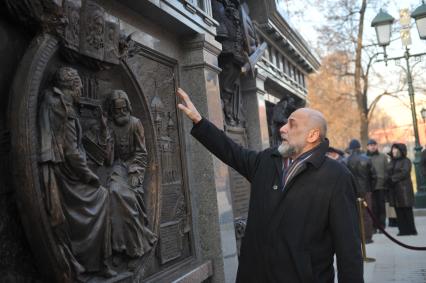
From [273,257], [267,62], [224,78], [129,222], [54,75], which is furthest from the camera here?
[267,62]

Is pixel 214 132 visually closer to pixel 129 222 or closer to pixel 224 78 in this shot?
pixel 129 222

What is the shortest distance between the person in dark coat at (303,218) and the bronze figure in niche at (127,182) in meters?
1.28

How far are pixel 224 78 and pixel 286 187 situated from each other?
4.55 m

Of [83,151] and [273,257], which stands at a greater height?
[83,151]

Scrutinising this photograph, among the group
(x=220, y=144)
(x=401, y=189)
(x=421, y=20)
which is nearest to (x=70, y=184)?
(x=220, y=144)

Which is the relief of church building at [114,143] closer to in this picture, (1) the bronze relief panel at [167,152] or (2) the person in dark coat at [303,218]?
(1) the bronze relief panel at [167,152]

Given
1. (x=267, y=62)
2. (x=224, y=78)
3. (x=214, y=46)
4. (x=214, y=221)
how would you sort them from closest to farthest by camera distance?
1. (x=214, y=221)
2. (x=214, y=46)
3. (x=224, y=78)
4. (x=267, y=62)

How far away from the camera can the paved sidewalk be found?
7609 millimetres

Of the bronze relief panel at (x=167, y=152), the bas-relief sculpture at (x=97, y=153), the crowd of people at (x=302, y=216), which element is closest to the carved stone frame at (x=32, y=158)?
the bas-relief sculpture at (x=97, y=153)

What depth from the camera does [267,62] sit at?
10.2 meters

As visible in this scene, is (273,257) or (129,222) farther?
(129,222)

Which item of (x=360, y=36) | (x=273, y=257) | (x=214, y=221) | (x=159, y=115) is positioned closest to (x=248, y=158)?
(x=273, y=257)

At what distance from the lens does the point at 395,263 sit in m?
8.74

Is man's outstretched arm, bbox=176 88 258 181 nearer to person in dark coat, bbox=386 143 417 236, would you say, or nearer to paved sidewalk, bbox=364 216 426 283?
paved sidewalk, bbox=364 216 426 283
